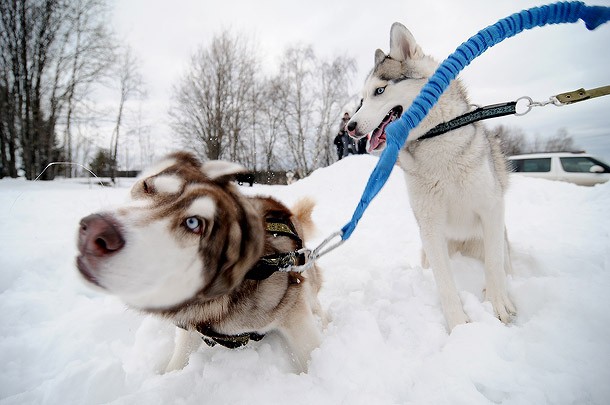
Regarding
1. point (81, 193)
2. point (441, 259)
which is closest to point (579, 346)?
point (441, 259)

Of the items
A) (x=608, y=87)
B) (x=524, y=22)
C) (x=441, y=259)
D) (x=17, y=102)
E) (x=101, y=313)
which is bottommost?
(x=101, y=313)

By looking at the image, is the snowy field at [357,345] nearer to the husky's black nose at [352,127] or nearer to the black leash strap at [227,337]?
the black leash strap at [227,337]

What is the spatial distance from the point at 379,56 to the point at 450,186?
1425mm

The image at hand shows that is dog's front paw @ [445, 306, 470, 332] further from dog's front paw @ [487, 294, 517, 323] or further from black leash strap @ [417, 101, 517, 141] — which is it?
black leash strap @ [417, 101, 517, 141]

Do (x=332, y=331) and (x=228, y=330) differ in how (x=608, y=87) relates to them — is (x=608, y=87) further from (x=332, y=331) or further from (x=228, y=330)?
(x=228, y=330)

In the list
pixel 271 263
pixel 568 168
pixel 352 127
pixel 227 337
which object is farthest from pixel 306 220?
pixel 568 168

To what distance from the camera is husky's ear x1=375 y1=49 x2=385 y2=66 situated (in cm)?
260

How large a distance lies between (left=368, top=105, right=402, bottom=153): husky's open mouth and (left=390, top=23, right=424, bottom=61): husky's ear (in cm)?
46

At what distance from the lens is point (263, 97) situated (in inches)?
901

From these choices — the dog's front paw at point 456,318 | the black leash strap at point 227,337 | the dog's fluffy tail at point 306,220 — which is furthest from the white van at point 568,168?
the black leash strap at point 227,337

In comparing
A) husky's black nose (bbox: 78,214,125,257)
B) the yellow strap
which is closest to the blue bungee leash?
the yellow strap

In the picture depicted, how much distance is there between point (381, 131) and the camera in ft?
7.93

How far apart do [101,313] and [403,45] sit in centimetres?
320

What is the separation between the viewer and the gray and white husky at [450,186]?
6.38ft
